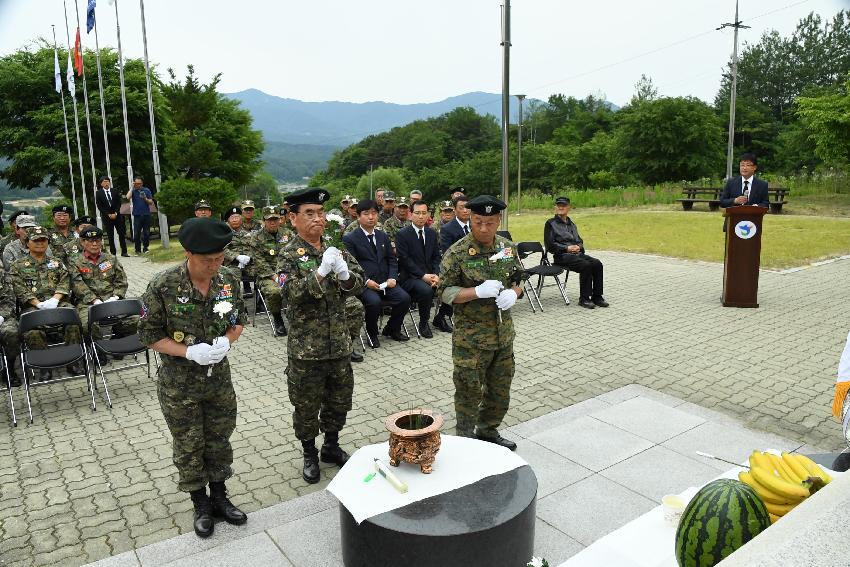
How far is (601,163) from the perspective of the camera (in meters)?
58.0

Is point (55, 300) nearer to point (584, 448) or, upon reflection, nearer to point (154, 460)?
point (154, 460)

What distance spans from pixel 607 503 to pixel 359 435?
236 cm

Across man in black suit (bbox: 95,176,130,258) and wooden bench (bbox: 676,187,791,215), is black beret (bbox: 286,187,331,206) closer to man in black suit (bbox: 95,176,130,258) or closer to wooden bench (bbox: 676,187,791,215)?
man in black suit (bbox: 95,176,130,258)

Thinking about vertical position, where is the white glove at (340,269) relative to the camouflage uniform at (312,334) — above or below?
above

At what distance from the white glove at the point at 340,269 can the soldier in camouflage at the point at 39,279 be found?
4.71 meters

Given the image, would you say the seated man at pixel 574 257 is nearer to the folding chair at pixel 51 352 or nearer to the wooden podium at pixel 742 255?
the wooden podium at pixel 742 255

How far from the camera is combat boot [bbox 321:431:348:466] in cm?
512

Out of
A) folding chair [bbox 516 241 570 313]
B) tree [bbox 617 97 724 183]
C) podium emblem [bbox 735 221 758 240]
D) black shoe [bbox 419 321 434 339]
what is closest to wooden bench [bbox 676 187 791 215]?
tree [bbox 617 97 724 183]

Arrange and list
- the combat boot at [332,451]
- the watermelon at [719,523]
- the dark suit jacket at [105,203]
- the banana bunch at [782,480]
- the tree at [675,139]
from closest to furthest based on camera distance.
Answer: the watermelon at [719,523], the banana bunch at [782,480], the combat boot at [332,451], the dark suit jacket at [105,203], the tree at [675,139]

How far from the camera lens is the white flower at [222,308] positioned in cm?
408

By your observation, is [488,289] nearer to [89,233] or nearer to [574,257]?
[89,233]

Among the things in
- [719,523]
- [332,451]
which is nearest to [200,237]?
[332,451]

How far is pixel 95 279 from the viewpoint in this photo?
8297 millimetres

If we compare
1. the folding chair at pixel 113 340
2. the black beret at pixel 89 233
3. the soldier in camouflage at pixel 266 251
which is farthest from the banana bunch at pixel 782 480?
the black beret at pixel 89 233
